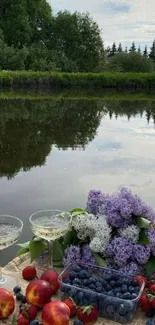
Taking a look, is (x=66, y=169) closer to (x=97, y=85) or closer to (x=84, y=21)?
(x=97, y=85)

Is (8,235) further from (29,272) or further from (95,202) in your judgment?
(95,202)

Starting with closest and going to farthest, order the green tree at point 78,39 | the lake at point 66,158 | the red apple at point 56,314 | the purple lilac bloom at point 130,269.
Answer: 1. the red apple at point 56,314
2. the purple lilac bloom at point 130,269
3. the lake at point 66,158
4. the green tree at point 78,39

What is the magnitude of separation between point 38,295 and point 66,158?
19.5ft

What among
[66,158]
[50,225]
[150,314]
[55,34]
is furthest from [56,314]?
[55,34]

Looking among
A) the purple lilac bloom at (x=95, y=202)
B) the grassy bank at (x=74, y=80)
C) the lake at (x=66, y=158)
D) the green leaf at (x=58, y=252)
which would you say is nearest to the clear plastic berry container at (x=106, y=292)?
the green leaf at (x=58, y=252)

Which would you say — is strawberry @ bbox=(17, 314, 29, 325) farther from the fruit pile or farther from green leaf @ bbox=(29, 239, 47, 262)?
green leaf @ bbox=(29, 239, 47, 262)

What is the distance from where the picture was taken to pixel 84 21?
124 ft

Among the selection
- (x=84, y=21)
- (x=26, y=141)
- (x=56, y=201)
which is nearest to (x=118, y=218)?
(x=56, y=201)

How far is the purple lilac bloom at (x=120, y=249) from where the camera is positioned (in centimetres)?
208

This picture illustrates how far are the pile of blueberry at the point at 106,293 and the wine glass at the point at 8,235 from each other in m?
0.30

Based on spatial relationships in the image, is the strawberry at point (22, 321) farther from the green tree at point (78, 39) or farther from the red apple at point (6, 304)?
the green tree at point (78, 39)

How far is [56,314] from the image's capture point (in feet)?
5.64

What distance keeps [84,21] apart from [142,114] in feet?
82.0

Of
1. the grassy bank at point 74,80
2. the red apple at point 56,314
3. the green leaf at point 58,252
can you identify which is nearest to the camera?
the red apple at point 56,314
